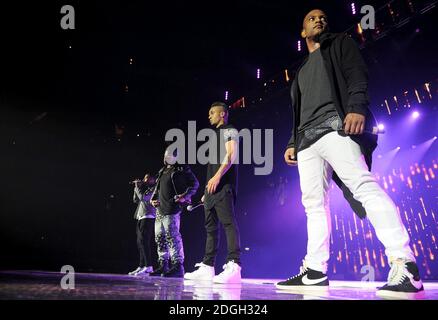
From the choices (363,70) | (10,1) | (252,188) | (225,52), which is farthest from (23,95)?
(363,70)

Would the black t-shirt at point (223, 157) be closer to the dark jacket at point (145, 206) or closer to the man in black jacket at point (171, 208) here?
the man in black jacket at point (171, 208)

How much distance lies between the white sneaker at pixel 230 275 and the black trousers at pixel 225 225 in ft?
0.23

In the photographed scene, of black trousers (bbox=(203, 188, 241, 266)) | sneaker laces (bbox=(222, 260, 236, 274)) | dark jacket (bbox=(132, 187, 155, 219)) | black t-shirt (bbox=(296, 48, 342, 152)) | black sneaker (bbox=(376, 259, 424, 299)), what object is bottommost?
sneaker laces (bbox=(222, 260, 236, 274))

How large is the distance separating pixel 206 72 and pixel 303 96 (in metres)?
6.24

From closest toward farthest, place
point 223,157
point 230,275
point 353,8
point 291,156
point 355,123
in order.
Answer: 1. point 355,123
2. point 291,156
3. point 230,275
4. point 223,157
5. point 353,8

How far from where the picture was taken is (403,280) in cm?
163

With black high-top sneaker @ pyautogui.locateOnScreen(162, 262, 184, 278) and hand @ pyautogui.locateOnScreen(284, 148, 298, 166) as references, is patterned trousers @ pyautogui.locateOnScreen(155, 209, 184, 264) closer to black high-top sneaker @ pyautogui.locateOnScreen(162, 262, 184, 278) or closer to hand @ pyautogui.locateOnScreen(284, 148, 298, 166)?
black high-top sneaker @ pyautogui.locateOnScreen(162, 262, 184, 278)

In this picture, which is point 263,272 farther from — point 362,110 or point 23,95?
point 362,110

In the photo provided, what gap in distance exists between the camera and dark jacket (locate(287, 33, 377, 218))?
1.99 meters

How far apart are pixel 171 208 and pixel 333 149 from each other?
3.16 m

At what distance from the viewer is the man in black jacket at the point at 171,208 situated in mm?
4684

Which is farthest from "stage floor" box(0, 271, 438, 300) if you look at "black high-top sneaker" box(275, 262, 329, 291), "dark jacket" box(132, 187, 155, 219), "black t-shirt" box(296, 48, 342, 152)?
"dark jacket" box(132, 187, 155, 219)

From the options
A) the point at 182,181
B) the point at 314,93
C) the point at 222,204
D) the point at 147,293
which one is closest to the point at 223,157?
the point at 222,204

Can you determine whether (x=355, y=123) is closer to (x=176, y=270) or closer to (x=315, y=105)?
(x=315, y=105)
